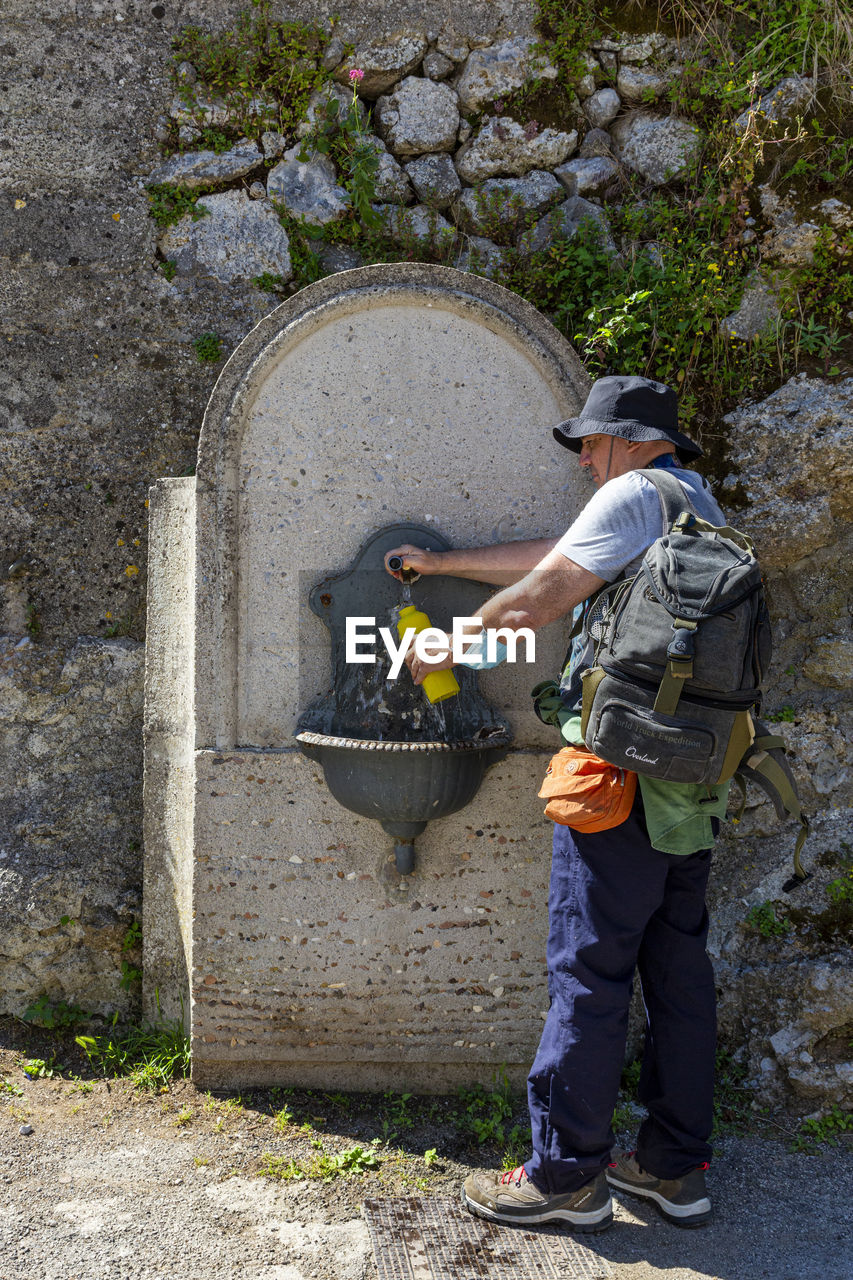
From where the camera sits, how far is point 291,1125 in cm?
270

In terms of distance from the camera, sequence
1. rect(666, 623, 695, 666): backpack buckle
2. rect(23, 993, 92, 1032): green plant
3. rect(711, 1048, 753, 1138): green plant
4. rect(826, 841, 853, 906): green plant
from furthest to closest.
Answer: rect(23, 993, 92, 1032): green plant < rect(826, 841, 853, 906): green plant < rect(711, 1048, 753, 1138): green plant < rect(666, 623, 695, 666): backpack buckle

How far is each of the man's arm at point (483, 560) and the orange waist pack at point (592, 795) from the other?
2.27 feet

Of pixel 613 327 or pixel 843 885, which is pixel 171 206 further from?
pixel 843 885

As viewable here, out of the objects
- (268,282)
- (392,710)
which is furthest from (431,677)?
(268,282)

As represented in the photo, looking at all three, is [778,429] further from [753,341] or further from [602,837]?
[602,837]

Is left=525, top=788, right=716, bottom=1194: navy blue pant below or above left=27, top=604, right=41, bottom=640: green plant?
below

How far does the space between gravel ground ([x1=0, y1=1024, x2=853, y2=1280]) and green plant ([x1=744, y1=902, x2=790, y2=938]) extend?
22.7 inches

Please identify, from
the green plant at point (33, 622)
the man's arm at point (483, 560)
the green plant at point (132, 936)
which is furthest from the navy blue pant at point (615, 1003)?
the green plant at point (33, 622)

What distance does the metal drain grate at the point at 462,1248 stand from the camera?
213 cm

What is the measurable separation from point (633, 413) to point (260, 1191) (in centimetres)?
215

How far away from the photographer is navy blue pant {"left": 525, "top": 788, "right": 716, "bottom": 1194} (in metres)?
2.22

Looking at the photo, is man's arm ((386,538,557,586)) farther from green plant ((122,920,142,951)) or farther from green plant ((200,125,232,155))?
green plant ((200,125,232,155))

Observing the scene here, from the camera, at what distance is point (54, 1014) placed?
3096mm

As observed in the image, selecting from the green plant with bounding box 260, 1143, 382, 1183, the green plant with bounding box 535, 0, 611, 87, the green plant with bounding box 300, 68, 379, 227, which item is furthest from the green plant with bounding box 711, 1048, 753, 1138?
the green plant with bounding box 535, 0, 611, 87
